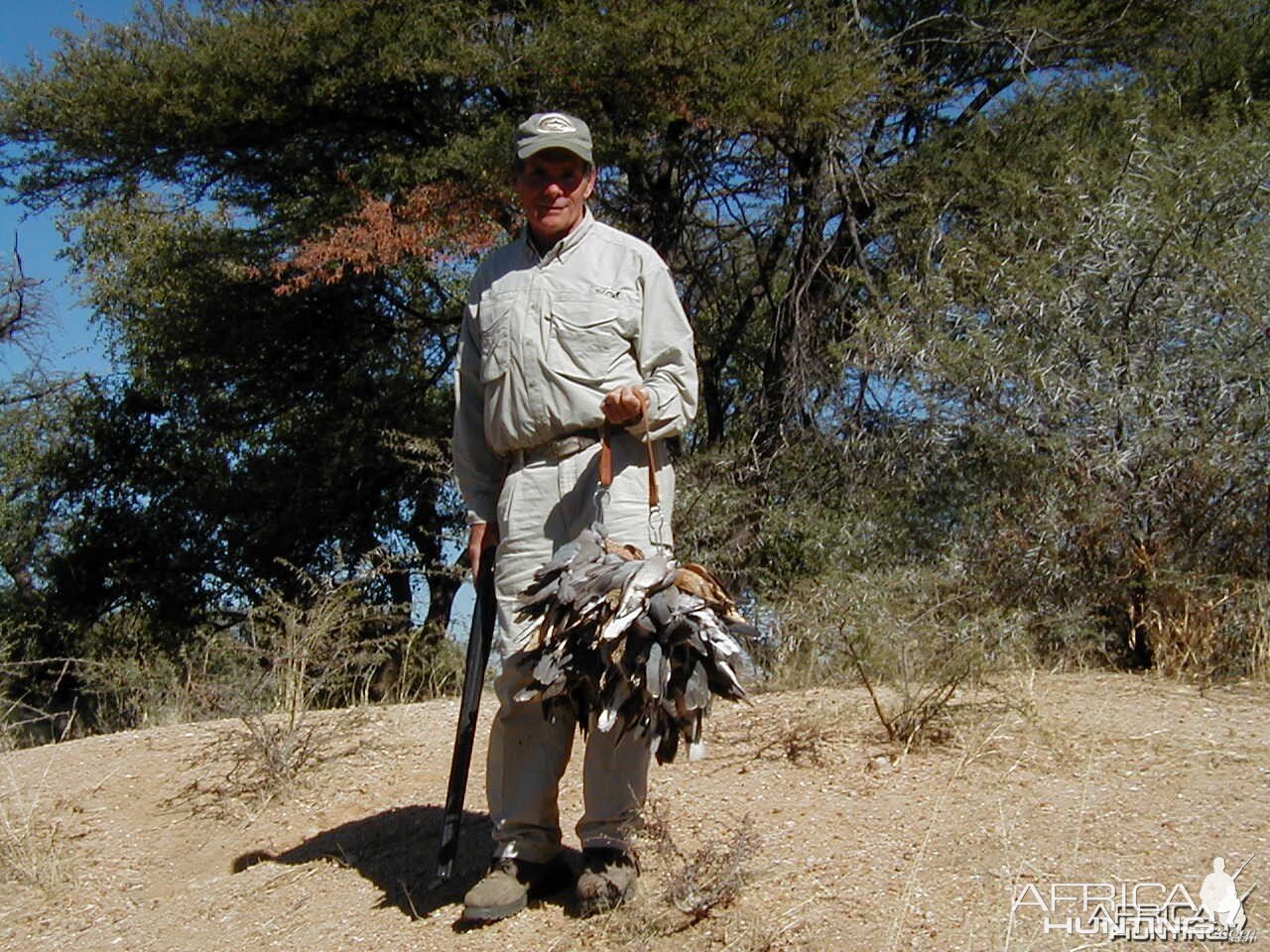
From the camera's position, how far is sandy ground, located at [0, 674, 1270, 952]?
11.8ft

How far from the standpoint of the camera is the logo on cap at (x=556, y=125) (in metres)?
3.81

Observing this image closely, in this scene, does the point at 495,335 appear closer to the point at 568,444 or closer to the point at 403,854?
the point at 568,444

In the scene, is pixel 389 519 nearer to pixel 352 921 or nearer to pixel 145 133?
pixel 145 133

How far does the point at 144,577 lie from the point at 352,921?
448 inches

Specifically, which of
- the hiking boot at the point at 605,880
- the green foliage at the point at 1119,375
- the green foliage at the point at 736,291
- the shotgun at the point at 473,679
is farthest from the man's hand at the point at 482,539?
the green foliage at the point at 1119,375

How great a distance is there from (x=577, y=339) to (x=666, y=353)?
0.26 meters

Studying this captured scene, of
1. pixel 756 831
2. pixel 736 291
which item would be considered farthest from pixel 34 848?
pixel 736 291

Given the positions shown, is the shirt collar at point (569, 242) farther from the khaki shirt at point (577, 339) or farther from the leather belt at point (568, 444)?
the leather belt at point (568, 444)

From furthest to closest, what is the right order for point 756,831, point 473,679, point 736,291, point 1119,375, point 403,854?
1. point 736,291
2. point 1119,375
3. point 403,854
4. point 756,831
5. point 473,679

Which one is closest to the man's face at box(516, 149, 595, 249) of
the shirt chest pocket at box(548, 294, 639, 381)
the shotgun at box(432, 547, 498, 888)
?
the shirt chest pocket at box(548, 294, 639, 381)

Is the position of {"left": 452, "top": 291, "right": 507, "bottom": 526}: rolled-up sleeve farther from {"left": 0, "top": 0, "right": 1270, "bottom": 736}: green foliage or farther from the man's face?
{"left": 0, "top": 0, "right": 1270, "bottom": 736}: green foliage

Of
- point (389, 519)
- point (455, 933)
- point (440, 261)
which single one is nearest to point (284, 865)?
point (455, 933)

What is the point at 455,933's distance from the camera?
378cm

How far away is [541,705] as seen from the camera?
379 centimetres
